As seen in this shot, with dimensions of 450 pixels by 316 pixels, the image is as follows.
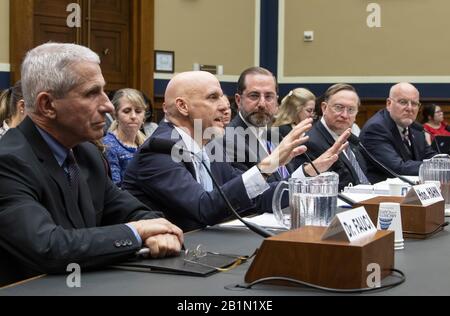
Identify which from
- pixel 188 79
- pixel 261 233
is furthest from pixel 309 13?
pixel 261 233

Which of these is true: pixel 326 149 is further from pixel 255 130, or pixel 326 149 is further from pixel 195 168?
pixel 195 168

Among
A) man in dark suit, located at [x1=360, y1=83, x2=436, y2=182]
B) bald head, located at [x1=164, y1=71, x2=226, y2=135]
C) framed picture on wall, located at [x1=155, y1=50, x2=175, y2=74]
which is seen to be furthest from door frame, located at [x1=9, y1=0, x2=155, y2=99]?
bald head, located at [x1=164, y1=71, x2=226, y2=135]

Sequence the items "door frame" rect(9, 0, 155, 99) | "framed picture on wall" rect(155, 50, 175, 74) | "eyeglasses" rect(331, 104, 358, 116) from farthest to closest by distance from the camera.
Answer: "framed picture on wall" rect(155, 50, 175, 74), "door frame" rect(9, 0, 155, 99), "eyeglasses" rect(331, 104, 358, 116)

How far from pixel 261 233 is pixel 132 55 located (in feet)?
20.6

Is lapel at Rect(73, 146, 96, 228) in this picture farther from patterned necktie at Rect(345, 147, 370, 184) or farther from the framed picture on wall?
the framed picture on wall

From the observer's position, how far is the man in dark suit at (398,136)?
521 cm

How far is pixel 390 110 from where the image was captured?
223 inches

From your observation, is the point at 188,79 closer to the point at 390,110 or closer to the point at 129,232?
the point at 129,232

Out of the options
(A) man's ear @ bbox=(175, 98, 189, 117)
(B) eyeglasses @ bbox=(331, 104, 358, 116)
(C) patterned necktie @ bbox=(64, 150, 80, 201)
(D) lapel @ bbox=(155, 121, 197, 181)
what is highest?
(A) man's ear @ bbox=(175, 98, 189, 117)

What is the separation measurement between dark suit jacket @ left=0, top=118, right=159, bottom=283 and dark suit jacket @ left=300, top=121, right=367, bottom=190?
2269 millimetres

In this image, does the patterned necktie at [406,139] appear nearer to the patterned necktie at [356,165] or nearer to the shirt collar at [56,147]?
the patterned necktie at [356,165]

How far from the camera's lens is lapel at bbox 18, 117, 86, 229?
192 cm

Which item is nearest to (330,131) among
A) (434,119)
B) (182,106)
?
(182,106)

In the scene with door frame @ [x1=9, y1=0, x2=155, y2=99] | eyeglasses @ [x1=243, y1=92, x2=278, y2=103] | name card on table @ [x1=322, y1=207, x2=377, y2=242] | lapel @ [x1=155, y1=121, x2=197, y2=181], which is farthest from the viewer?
door frame @ [x1=9, y1=0, x2=155, y2=99]
